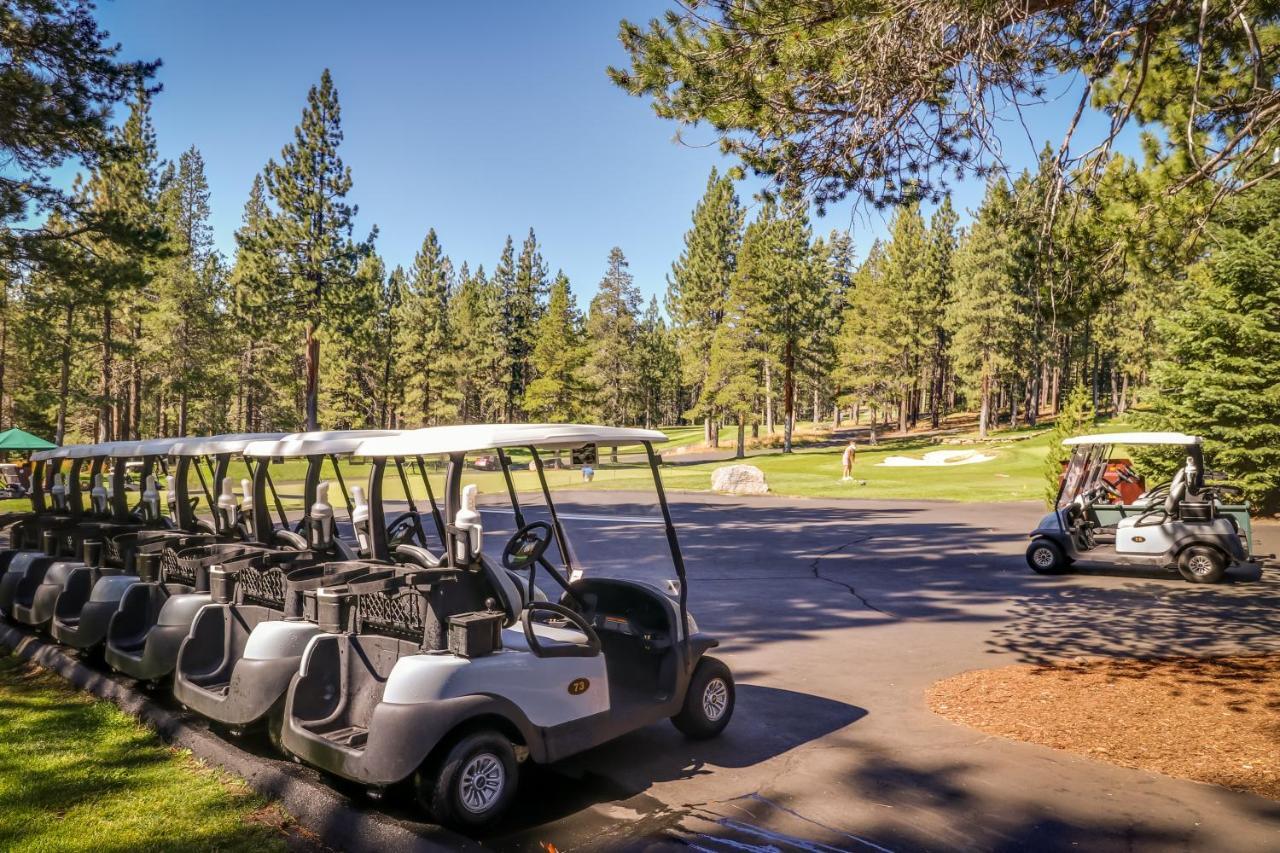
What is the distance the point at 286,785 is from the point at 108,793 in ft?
3.65

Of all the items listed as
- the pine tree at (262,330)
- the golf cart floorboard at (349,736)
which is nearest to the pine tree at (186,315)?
the pine tree at (262,330)

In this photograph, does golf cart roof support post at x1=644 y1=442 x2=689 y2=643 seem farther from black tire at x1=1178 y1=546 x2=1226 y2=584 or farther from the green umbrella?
the green umbrella

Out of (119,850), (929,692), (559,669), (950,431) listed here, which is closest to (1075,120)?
(929,692)

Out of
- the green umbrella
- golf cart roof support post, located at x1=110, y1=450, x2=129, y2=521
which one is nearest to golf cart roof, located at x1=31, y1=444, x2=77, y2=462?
golf cart roof support post, located at x1=110, y1=450, x2=129, y2=521

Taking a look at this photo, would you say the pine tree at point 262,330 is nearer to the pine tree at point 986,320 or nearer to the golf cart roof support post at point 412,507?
the golf cart roof support post at point 412,507

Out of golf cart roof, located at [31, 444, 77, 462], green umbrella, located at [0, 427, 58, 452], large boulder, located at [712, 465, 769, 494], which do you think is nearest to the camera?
golf cart roof, located at [31, 444, 77, 462]

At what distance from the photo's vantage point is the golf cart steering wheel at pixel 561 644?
446 cm

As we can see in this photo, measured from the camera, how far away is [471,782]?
4164 millimetres

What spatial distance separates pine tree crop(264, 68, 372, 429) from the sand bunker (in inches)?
1180

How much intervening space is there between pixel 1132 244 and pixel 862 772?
21.2ft

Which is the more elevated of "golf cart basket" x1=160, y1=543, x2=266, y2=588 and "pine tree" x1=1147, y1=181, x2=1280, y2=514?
"pine tree" x1=1147, y1=181, x2=1280, y2=514

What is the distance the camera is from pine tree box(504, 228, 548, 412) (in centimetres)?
7212

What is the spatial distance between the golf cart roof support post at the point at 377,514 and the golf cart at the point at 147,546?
1703mm

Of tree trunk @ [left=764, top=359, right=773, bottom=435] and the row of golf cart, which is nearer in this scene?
the row of golf cart
